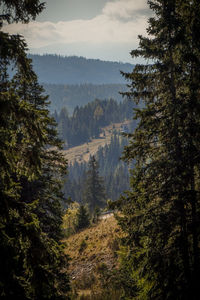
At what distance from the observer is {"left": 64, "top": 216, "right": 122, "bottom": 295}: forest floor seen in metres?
16.4

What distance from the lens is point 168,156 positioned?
26.6 ft

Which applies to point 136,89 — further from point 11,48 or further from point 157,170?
point 11,48

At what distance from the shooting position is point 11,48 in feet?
12.9

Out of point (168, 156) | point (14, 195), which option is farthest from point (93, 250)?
point (14, 195)

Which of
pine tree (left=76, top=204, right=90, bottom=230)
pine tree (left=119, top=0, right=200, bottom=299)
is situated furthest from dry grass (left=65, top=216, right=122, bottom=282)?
pine tree (left=119, top=0, right=200, bottom=299)

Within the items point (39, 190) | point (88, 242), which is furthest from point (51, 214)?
point (88, 242)

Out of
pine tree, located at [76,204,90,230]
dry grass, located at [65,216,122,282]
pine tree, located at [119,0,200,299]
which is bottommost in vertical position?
pine tree, located at [76,204,90,230]

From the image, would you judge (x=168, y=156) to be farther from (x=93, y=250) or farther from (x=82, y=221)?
(x=82, y=221)

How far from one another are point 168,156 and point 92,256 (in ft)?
49.5

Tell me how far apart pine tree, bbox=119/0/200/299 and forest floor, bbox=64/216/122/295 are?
7101 mm

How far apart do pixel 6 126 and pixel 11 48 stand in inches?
52.6

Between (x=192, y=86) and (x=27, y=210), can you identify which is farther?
(x=192, y=86)

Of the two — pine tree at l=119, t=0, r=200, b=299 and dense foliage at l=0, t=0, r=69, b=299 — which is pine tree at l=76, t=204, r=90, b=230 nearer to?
pine tree at l=119, t=0, r=200, b=299

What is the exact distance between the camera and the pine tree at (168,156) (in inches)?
289
